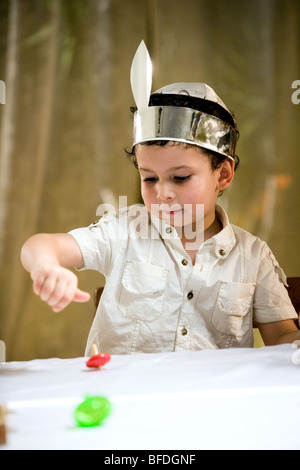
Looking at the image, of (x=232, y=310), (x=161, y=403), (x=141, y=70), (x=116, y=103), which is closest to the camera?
(x=161, y=403)

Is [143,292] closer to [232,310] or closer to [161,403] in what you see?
[232,310]

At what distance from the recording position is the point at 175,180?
560mm

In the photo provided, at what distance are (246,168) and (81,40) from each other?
0.29 metres

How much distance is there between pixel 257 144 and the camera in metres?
0.76

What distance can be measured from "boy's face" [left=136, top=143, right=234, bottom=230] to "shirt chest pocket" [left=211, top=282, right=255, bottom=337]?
0.34 feet

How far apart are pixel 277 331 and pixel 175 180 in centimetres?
23

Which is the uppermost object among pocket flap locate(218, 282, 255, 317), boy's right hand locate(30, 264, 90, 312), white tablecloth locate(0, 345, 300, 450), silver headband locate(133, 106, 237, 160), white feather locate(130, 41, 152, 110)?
white feather locate(130, 41, 152, 110)

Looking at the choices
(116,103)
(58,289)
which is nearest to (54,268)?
(58,289)

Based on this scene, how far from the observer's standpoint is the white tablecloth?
0.32 metres

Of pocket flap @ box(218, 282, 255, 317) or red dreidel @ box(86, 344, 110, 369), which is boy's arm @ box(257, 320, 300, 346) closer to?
pocket flap @ box(218, 282, 255, 317)

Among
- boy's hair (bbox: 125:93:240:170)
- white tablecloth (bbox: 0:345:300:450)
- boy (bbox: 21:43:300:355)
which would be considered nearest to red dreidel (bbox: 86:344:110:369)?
white tablecloth (bbox: 0:345:300:450)

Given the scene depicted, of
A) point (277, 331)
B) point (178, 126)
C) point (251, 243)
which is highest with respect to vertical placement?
point (178, 126)

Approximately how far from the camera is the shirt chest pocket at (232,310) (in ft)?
2.01

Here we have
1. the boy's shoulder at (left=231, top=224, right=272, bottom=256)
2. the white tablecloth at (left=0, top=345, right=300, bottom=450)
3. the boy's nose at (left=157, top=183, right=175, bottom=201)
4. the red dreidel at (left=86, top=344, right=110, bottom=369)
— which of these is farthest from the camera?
the boy's shoulder at (left=231, top=224, right=272, bottom=256)
